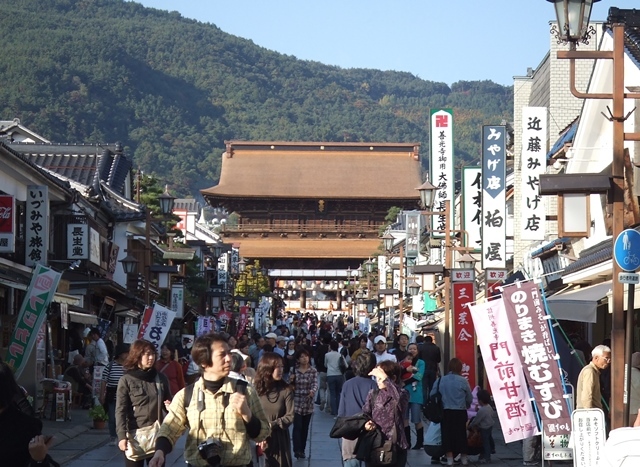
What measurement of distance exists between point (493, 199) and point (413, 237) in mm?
18970

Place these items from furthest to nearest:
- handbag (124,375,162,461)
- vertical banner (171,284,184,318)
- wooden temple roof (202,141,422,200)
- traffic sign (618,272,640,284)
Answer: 1. wooden temple roof (202,141,422,200)
2. vertical banner (171,284,184,318)
3. traffic sign (618,272,640,284)
4. handbag (124,375,162,461)

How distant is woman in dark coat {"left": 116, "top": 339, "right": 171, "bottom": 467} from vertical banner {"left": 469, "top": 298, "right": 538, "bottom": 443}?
12.3ft

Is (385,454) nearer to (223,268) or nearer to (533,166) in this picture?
(533,166)

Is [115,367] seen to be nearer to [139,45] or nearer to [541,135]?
[541,135]

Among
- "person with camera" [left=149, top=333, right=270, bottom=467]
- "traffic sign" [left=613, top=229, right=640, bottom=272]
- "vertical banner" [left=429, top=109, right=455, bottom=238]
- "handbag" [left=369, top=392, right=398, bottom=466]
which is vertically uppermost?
"vertical banner" [left=429, top=109, right=455, bottom=238]

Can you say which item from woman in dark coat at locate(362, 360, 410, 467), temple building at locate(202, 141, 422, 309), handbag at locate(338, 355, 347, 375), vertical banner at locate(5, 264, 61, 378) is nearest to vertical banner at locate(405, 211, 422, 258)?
handbag at locate(338, 355, 347, 375)

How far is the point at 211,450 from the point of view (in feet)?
19.9

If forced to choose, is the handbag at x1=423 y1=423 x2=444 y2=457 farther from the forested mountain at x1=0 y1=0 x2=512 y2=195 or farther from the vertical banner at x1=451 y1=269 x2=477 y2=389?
the forested mountain at x1=0 y1=0 x2=512 y2=195

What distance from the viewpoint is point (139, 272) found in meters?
32.3

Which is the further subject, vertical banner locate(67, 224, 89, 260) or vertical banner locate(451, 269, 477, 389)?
vertical banner locate(67, 224, 89, 260)

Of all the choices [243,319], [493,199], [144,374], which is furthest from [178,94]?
[144,374]

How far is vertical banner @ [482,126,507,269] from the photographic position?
2095cm

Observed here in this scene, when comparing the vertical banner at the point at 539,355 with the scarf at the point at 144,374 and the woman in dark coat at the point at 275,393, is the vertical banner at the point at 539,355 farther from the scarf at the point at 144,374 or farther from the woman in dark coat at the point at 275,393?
the scarf at the point at 144,374

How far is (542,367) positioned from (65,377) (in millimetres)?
11792
